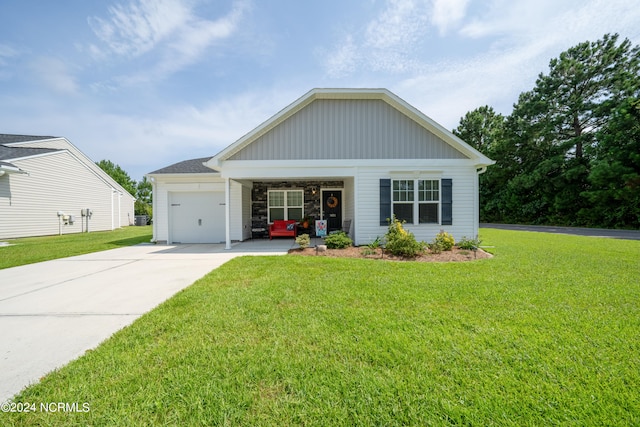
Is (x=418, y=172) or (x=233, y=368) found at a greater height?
(x=418, y=172)

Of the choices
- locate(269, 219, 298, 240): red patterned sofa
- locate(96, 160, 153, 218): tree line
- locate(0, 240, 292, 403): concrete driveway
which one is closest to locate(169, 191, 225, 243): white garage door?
locate(269, 219, 298, 240): red patterned sofa

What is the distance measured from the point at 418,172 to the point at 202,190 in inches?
337

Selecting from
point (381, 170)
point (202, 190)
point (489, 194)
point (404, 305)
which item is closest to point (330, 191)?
point (381, 170)

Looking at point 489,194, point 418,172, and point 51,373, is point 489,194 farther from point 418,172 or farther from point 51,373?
point 51,373

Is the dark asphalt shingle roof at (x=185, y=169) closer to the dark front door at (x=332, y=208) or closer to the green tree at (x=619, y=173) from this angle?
the dark front door at (x=332, y=208)

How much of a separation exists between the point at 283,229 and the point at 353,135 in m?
5.06

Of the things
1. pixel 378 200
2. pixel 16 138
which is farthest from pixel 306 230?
pixel 16 138

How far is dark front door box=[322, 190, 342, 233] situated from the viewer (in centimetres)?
1234

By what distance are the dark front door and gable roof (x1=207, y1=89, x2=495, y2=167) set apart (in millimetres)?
3804

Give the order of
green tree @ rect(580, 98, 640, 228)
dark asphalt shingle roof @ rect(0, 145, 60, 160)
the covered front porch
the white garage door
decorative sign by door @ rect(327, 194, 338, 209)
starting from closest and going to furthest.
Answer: the white garage door → the covered front porch → decorative sign by door @ rect(327, 194, 338, 209) → dark asphalt shingle roof @ rect(0, 145, 60, 160) → green tree @ rect(580, 98, 640, 228)

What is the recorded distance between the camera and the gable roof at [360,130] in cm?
855

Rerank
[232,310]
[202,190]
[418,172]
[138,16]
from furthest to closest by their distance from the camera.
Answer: [202,190] → [418,172] → [138,16] → [232,310]

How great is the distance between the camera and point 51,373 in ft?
7.04

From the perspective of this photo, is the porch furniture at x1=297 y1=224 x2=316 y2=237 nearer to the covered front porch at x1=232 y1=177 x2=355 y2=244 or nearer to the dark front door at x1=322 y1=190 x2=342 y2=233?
the covered front porch at x1=232 y1=177 x2=355 y2=244
